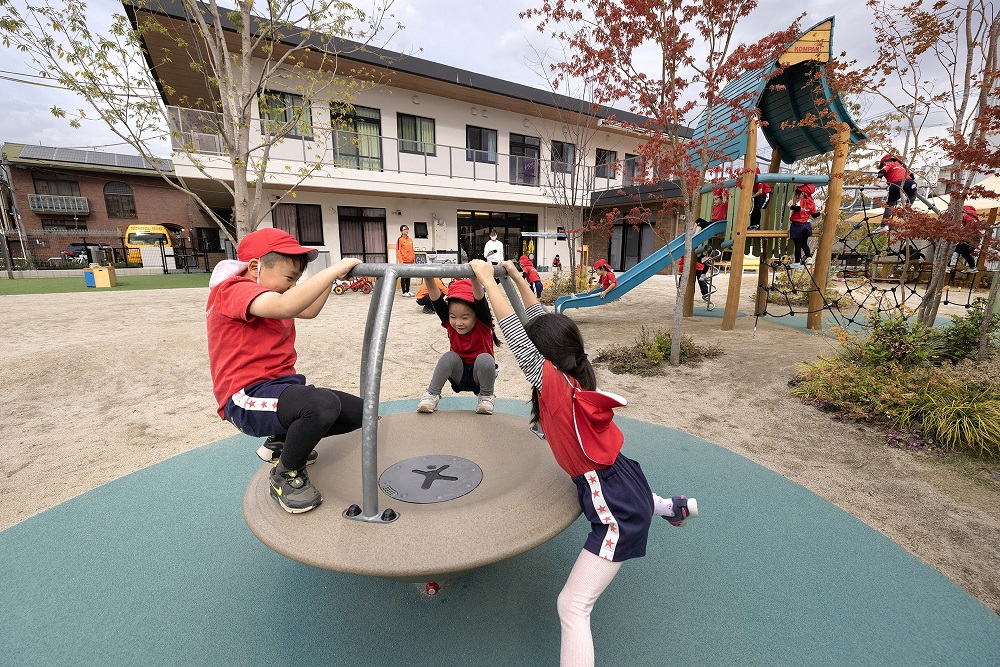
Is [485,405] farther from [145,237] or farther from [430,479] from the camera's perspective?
[145,237]

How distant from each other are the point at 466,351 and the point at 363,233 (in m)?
12.9

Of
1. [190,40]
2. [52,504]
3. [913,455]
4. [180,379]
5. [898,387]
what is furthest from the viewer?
[190,40]

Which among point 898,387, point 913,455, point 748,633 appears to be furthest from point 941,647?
point 898,387

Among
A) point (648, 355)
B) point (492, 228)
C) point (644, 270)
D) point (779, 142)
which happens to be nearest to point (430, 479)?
point (648, 355)

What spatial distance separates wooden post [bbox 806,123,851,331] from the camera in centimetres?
604

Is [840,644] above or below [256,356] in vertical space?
→ below

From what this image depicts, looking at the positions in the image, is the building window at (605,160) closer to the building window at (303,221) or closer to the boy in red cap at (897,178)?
the building window at (303,221)

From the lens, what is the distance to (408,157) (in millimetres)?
13836

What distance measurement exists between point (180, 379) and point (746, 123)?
23.9 feet

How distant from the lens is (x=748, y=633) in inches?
62.8

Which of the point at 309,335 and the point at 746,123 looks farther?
the point at 309,335

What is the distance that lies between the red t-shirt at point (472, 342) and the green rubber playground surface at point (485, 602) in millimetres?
1302

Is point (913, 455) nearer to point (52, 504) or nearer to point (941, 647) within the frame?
point (941, 647)

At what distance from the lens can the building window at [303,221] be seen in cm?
1334
